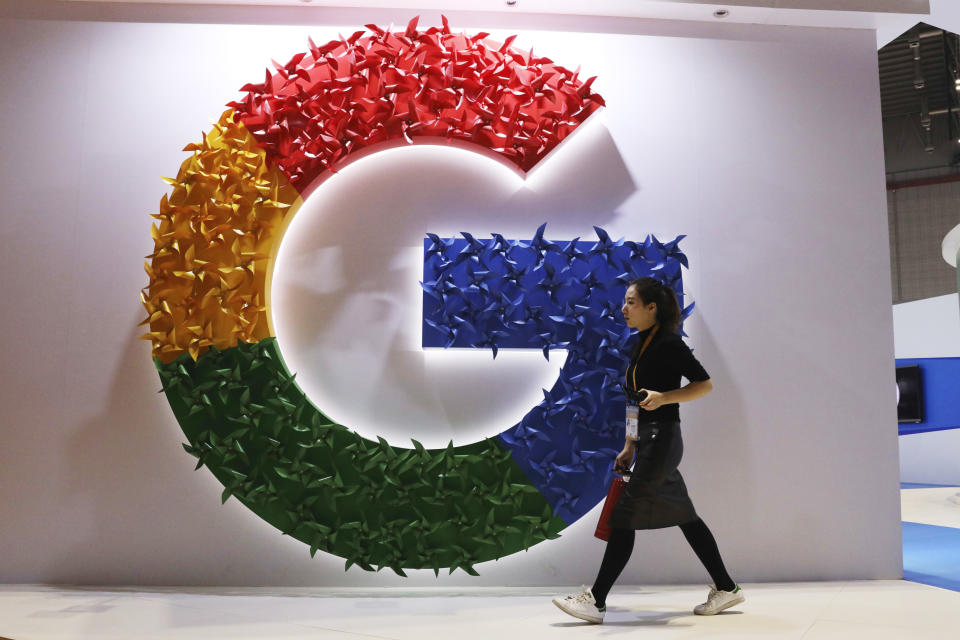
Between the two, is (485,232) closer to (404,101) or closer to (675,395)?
(404,101)

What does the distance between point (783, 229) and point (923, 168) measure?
328 inches

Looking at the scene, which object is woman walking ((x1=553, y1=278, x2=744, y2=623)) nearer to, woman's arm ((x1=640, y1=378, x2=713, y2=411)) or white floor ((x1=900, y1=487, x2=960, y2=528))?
woman's arm ((x1=640, y1=378, x2=713, y2=411))

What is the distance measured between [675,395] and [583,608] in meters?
0.83

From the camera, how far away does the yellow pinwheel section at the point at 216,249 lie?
3.29 m

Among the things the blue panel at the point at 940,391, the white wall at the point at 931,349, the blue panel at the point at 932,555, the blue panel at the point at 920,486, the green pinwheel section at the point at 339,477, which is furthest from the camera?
the white wall at the point at 931,349

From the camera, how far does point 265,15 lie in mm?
3629

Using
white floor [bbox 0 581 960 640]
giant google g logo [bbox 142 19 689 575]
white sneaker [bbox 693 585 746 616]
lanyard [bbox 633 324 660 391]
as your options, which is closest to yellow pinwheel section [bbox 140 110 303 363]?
giant google g logo [bbox 142 19 689 575]

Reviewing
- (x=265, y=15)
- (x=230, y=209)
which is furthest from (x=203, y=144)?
(x=265, y=15)

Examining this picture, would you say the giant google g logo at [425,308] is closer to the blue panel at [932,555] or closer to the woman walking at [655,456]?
the woman walking at [655,456]

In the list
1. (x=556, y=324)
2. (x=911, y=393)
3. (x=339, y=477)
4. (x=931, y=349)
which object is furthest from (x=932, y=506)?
(x=339, y=477)

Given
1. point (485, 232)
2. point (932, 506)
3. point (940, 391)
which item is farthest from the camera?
point (940, 391)

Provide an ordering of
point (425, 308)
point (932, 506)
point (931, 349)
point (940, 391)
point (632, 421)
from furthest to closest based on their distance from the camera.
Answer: point (931, 349) < point (940, 391) < point (932, 506) < point (425, 308) < point (632, 421)

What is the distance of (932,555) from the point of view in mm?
4059

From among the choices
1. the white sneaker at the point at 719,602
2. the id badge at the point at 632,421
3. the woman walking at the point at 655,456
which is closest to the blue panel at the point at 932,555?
the white sneaker at the point at 719,602
